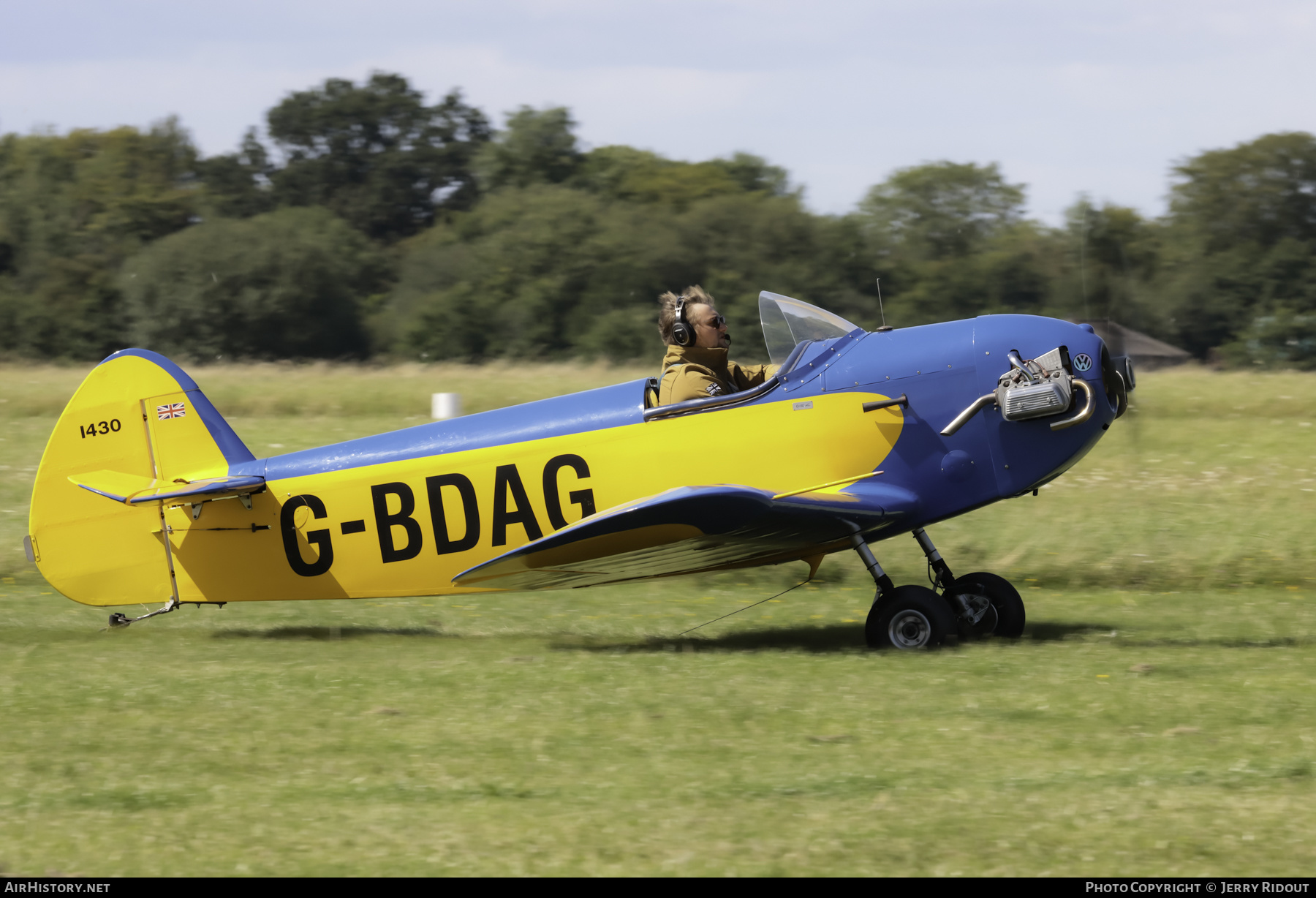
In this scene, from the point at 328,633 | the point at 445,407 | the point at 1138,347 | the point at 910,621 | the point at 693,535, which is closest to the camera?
the point at 693,535

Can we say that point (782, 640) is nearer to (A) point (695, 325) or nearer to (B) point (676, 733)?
(A) point (695, 325)

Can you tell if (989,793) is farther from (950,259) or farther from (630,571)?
(950,259)

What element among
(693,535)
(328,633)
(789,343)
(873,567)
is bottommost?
(328,633)

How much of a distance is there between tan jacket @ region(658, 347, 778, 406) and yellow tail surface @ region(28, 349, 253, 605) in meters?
2.95

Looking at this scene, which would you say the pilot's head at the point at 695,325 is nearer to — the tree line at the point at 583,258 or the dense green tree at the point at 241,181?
the tree line at the point at 583,258

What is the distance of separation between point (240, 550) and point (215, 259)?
54846 mm

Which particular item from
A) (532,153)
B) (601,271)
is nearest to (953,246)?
(601,271)

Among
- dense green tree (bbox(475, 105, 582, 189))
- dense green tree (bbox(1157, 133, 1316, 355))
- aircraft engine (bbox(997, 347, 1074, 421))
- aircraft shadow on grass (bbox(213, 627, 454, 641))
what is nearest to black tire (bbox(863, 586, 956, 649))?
aircraft engine (bbox(997, 347, 1074, 421))

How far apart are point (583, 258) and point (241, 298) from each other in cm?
1603

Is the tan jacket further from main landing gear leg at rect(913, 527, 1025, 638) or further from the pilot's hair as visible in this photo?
main landing gear leg at rect(913, 527, 1025, 638)

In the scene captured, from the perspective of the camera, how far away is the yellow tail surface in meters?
8.46

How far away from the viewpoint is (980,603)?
316 inches

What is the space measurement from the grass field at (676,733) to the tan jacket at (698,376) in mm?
1586

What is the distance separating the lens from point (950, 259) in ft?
174
